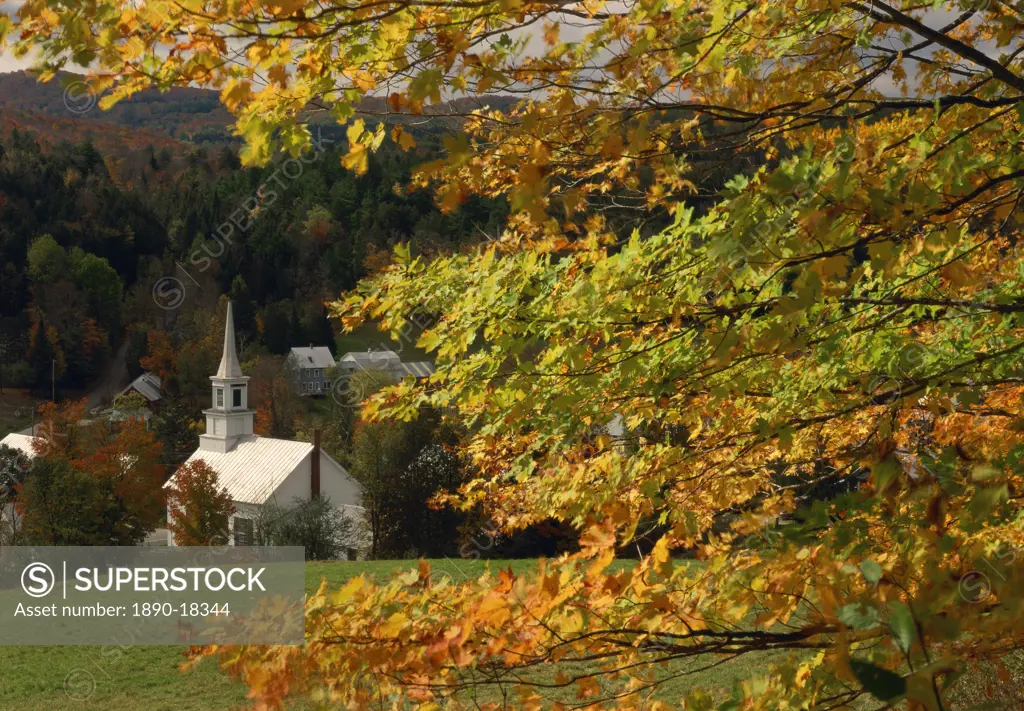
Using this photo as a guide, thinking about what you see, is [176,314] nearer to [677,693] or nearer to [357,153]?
[677,693]

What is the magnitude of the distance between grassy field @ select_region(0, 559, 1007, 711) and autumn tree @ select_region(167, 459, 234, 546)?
463 inches

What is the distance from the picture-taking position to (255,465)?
35.5 metres

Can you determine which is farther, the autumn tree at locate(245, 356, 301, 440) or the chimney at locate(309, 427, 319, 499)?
the autumn tree at locate(245, 356, 301, 440)

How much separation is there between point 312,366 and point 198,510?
34.0 meters

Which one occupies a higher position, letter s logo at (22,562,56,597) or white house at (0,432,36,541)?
white house at (0,432,36,541)

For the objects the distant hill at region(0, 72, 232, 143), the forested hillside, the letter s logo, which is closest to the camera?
the letter s logo

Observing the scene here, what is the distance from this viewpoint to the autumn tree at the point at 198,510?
92.0 feet

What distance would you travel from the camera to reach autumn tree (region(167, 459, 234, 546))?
92.0ft

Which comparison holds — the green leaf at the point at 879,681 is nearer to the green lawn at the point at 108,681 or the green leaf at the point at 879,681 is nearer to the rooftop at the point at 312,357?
Answer: the green lawn at the point at 108,681

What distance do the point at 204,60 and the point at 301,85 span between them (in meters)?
0.28

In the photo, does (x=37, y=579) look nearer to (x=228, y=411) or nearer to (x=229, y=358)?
(x=228, y=411)

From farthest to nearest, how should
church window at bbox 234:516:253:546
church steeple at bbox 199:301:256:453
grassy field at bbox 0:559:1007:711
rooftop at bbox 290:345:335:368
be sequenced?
rooftop at bbox 290:345:335:368, church steeple at bbox 199:301:256:453, church window at bbox 234:516:253:546, grassy field at bbox 0:559:1007:711

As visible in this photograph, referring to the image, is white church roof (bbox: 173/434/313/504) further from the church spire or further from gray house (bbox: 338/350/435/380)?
gray house (bbox: 338/350/435/380)

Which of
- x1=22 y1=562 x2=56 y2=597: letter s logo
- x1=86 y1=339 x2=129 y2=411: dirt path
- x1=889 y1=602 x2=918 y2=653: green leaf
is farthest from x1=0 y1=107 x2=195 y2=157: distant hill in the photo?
x1=889 y1=602 x2=918 y2=653: green leaf
